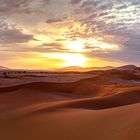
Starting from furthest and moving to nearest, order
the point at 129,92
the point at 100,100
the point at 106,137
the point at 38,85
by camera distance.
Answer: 1. the point at 38,85
2. the point at 129,92
3. the point at 100,100
4. the point at 106,137

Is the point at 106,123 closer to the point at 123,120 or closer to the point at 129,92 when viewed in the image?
the point at 123,120

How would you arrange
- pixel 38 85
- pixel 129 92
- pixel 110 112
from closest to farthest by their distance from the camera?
pixel 110 112 → pixel 129 92 → pixel 38 85

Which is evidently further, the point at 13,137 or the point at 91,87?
the point at 91,87

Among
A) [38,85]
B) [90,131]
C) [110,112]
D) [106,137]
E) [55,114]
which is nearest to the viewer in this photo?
[106,137]

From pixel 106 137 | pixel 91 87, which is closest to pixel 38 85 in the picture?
pixel 91 87

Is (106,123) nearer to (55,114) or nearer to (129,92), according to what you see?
(55,114)

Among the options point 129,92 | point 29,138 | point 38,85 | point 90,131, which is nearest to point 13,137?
point 29,138

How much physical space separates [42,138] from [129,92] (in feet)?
29.4

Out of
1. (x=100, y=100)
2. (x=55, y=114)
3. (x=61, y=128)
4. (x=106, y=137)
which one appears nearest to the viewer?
(x=106, y=137)

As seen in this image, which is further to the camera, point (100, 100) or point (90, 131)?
point (100, 100)

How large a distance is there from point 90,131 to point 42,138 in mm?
951

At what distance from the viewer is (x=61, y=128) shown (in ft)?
21.0

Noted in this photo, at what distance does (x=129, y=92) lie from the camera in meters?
14.3

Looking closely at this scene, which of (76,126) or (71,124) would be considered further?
(71,124)
